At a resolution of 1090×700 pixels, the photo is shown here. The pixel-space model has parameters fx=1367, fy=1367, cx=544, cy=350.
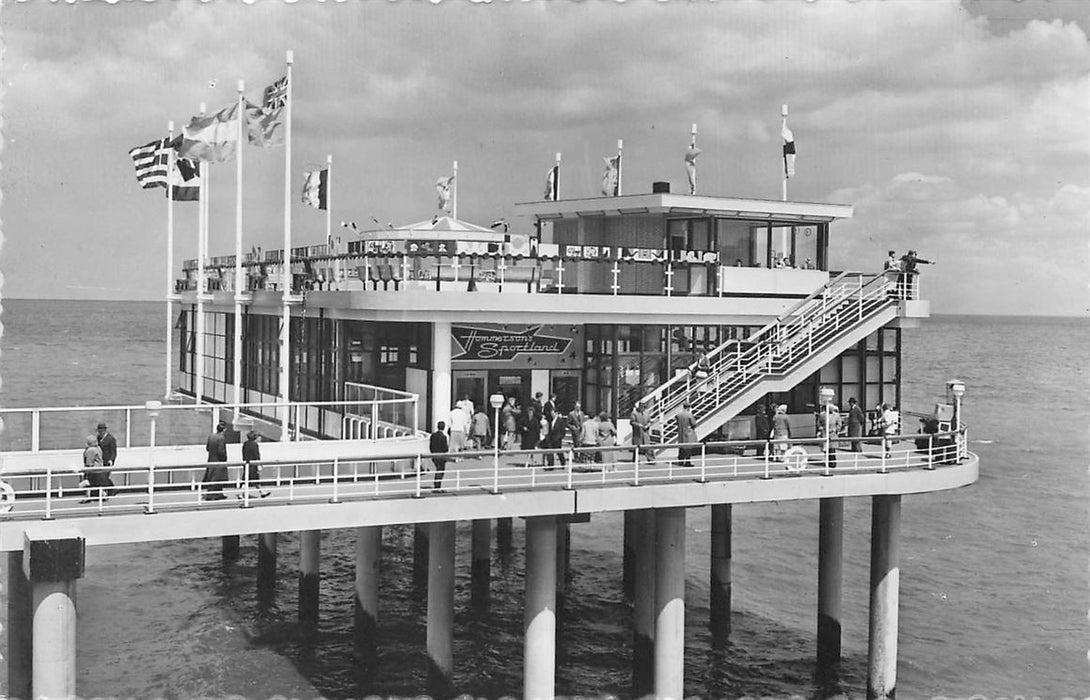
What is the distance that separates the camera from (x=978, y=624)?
40812 millimetres

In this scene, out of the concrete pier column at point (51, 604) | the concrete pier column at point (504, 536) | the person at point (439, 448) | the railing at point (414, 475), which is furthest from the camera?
the concrete pier column at point (504, 536)

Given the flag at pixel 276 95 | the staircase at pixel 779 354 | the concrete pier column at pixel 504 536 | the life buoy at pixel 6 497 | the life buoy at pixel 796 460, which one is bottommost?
the concrete pier column at pixel 504 536

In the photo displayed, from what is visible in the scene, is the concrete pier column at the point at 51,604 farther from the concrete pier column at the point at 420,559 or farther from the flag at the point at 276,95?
the concrete pier column at the point at 420,559

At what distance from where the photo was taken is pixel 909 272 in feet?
113

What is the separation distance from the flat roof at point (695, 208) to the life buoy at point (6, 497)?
1795 cm

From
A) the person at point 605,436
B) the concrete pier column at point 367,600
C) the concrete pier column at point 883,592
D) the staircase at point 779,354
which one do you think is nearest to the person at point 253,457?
the person at point 605,436

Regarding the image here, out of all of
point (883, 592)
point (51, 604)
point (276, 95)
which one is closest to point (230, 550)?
point (276, 95)

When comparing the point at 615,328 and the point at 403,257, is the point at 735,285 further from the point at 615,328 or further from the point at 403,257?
the point at 403,257

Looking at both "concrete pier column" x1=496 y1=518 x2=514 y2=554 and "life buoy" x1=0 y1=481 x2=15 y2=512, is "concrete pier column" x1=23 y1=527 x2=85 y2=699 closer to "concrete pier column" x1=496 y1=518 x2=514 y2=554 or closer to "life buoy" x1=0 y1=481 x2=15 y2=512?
"life buoy" x1=0 y1=481 x2=15 y2=512

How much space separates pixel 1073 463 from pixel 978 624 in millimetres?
45212

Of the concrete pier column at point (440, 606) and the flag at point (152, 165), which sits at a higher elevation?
the flag at point (152, 165)

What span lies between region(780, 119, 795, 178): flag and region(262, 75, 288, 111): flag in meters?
15.1

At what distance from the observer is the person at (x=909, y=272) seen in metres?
34.5

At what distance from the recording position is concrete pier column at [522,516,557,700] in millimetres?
25109
